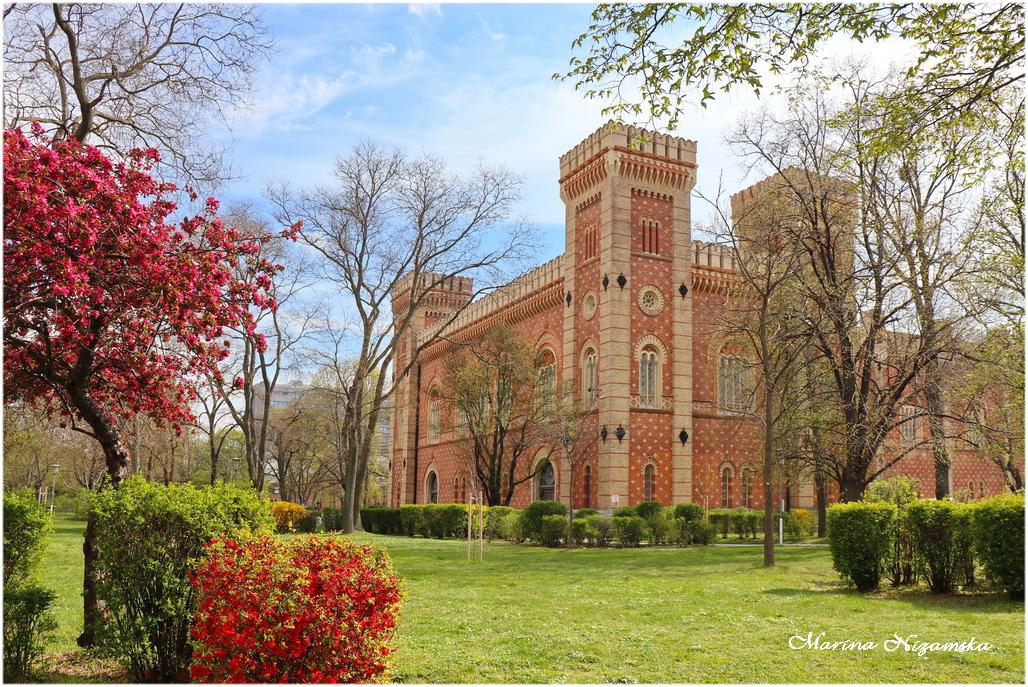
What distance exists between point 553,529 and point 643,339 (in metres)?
9.00

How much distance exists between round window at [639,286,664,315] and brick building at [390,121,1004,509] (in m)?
0.04

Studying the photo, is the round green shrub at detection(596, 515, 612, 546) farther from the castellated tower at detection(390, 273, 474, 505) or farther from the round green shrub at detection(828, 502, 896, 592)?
the castellated tower at detection(390, 273, 474, 505)

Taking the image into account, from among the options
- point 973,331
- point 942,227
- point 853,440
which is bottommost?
point 853,440

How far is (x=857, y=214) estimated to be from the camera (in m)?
19.8

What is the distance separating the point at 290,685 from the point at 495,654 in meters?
2.41

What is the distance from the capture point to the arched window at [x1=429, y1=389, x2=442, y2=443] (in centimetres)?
4000

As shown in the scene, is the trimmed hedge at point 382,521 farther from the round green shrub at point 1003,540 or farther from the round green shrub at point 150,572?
the round green shrub at point 150,572

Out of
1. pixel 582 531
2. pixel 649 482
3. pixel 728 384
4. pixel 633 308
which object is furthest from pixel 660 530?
A: pixel 728 384

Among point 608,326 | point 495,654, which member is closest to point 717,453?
point 608,326

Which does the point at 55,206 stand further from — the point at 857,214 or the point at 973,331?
the point at 973,331

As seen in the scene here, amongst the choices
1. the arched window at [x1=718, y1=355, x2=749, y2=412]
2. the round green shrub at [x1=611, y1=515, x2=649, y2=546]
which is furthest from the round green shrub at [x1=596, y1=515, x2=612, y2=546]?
the arched window at [x1=718, y1=355, x2=749, y2=412]

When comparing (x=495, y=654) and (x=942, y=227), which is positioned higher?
(x=942, y=227)

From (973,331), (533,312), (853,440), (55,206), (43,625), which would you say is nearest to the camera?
(43,625)

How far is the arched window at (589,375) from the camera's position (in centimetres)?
2841
